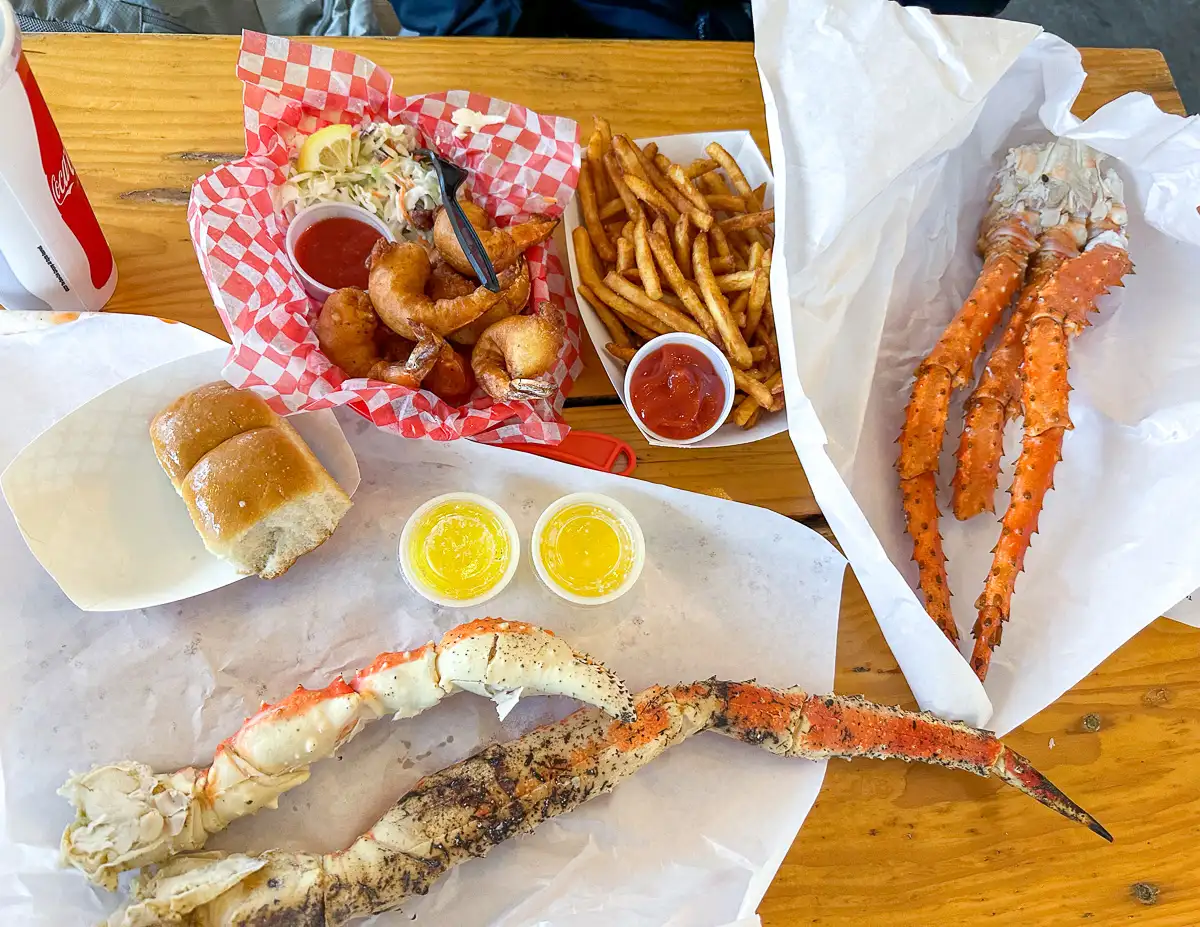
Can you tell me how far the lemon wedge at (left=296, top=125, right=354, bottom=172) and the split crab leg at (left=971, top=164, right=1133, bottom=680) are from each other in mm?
1524

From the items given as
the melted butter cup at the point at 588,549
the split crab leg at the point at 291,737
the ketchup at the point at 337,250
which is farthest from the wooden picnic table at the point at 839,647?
the split crab leg at the point at 291,737

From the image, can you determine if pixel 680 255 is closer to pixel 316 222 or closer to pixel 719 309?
pixel 719 309

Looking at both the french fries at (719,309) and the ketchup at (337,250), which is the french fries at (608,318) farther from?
the ketchup at (337,250)

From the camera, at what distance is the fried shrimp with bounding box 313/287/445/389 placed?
1.62 m

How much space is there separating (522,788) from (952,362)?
1.21m

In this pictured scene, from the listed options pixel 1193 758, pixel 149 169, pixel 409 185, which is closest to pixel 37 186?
pixel 149 169

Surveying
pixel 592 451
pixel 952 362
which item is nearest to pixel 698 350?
pixel 592 451

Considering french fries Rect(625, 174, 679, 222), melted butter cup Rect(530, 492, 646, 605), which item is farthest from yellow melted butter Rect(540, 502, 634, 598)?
french fries Rect(625, 174, 679, 222)

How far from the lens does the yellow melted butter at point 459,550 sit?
1.59 meters

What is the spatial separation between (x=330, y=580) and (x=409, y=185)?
0.88 metres

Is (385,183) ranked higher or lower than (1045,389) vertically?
higher

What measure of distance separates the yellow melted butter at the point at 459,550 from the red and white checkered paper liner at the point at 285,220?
16 centimetres

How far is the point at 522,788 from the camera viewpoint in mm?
1414

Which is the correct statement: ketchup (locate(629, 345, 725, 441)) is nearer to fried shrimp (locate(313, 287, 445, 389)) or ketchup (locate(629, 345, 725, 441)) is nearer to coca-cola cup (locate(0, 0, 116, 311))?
fried shrimp (locate(313, 287, 445, 389))
